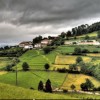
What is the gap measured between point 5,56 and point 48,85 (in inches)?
2844

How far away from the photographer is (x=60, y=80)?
10400 cm

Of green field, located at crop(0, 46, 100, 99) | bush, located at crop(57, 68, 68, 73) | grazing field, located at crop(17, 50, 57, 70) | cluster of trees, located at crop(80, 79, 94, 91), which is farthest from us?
grazing field, located at crop(17, 50, 57, 70)

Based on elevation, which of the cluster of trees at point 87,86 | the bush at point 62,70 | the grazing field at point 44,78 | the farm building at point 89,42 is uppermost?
the farm building at point 89,42

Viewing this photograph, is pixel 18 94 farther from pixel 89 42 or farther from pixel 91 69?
pixel 89 42

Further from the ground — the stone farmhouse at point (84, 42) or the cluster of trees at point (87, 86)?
the stone farmhouse at point (84, 42)

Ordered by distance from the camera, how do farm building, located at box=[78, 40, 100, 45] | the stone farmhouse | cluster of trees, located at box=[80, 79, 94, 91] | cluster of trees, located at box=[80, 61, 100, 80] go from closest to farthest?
cluster of trees, located at box=[80, 79, 94, 91]
cluster of trees, located at box=[80, 61, 100, 80]
farm building, located at box=[78, 40, 100, 45]
the stone farmhouse

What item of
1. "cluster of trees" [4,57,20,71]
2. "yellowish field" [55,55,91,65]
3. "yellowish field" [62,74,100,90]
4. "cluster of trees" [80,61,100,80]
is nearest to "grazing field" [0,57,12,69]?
"cluster of trees" [4,57,20,71]

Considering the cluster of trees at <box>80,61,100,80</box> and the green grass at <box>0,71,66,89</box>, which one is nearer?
the green grass at <box>0,71,66,89</box>

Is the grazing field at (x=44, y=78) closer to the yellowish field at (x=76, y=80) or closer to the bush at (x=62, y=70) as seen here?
the yellowish field at (x=76, y=80)

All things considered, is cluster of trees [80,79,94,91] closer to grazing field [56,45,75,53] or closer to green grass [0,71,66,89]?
green grass [0,71,66,89]

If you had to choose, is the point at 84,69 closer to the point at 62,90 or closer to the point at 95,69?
the point at 95,69

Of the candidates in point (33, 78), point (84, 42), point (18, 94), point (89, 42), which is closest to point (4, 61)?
point (33, 78)

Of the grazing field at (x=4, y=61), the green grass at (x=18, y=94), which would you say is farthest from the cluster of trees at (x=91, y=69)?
the green grass at (x=18, y=94)

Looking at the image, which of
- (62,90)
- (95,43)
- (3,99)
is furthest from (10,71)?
(3,99)
